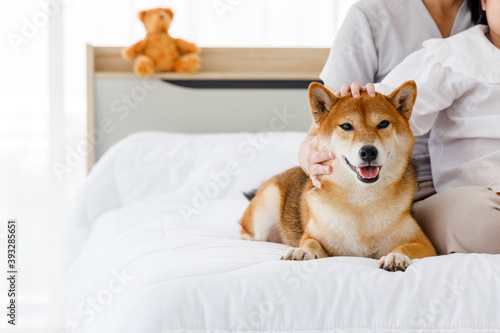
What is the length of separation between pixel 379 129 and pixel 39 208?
82.6 inches

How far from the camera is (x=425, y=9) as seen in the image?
1701 mm

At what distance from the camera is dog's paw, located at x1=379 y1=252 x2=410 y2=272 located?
3.58 feet

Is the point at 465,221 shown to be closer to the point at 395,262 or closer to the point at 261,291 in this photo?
the point at 395,262

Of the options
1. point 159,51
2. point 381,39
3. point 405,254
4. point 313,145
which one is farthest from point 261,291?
point 159,51

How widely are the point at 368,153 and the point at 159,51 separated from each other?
1.87 metres

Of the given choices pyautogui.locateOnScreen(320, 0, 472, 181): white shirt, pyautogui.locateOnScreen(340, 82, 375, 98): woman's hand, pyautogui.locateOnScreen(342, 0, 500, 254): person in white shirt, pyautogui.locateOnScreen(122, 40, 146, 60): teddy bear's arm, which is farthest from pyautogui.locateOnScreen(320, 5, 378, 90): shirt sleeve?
pyautogui.locateOnScreen(122, 40, 146, 60): teddy bear's arm

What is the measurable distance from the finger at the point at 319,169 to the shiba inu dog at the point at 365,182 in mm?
14

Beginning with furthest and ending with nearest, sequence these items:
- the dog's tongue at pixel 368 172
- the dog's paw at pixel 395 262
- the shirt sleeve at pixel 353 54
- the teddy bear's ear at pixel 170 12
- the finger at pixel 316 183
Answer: the teddy bear's ear at pixel 170 12 → the shirt sleeve at pixel 353 54 → the finger at pixel 316 183 → the dog's tongue at pixel 368 172 → the dog's paw at pixel 395 262

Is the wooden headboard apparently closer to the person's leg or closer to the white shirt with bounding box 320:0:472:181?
the white shirt with bounding box 320:0:472:181

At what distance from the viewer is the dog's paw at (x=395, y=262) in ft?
3.58

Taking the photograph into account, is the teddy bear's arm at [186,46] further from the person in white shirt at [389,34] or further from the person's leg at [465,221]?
the person's leg at [465,221]

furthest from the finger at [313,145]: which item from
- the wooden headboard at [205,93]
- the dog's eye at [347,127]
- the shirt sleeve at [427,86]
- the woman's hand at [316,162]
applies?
the wooden headboard at [205,93]

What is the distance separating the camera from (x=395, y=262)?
110 centimetres

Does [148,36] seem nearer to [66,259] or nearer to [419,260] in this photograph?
[66,259]
